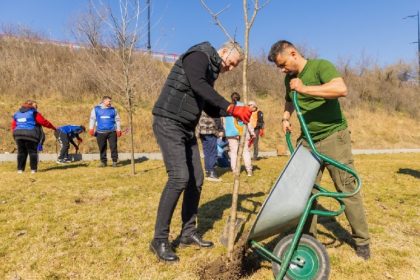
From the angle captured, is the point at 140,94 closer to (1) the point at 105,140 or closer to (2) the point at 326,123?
(1) the point at 105,140

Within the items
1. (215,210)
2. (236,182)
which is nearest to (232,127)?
(215,210)

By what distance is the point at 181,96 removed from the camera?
3.33 meters

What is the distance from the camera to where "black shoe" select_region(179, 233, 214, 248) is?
3.75 meters

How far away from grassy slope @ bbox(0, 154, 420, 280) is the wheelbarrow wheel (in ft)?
1.20

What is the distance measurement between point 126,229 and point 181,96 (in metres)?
1.96

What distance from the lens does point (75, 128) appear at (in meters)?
12.2

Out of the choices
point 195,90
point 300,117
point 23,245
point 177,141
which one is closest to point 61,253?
point 23,245

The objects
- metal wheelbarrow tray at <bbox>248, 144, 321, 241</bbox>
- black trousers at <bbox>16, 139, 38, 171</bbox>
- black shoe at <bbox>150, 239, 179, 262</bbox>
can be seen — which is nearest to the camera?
metal wheelbarrow tray at <bbox>248, 144, 321, 241</bbox>

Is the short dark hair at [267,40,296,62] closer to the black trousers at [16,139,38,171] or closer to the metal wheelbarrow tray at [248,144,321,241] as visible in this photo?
the metal wheelbarrow tray at [248,144,321,241]

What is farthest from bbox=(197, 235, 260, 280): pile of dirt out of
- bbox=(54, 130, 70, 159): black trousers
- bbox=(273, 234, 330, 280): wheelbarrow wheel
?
bbox=(54, 130, 70, 159): black trousers

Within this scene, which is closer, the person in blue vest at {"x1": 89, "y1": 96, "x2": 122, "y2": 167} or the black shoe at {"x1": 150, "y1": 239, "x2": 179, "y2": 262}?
the black shoe at {"x1": 150, "y1": 239, "x2": 179, "y2": 262}

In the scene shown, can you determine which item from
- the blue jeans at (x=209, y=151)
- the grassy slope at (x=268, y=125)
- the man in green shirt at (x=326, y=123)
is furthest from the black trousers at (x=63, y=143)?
the man in green shirt at (x=326, y=123)

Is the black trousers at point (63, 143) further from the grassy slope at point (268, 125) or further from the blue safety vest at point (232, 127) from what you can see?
the blue safety vest at point (232, 127)

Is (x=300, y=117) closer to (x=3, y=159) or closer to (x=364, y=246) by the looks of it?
(x=364, y=246)
